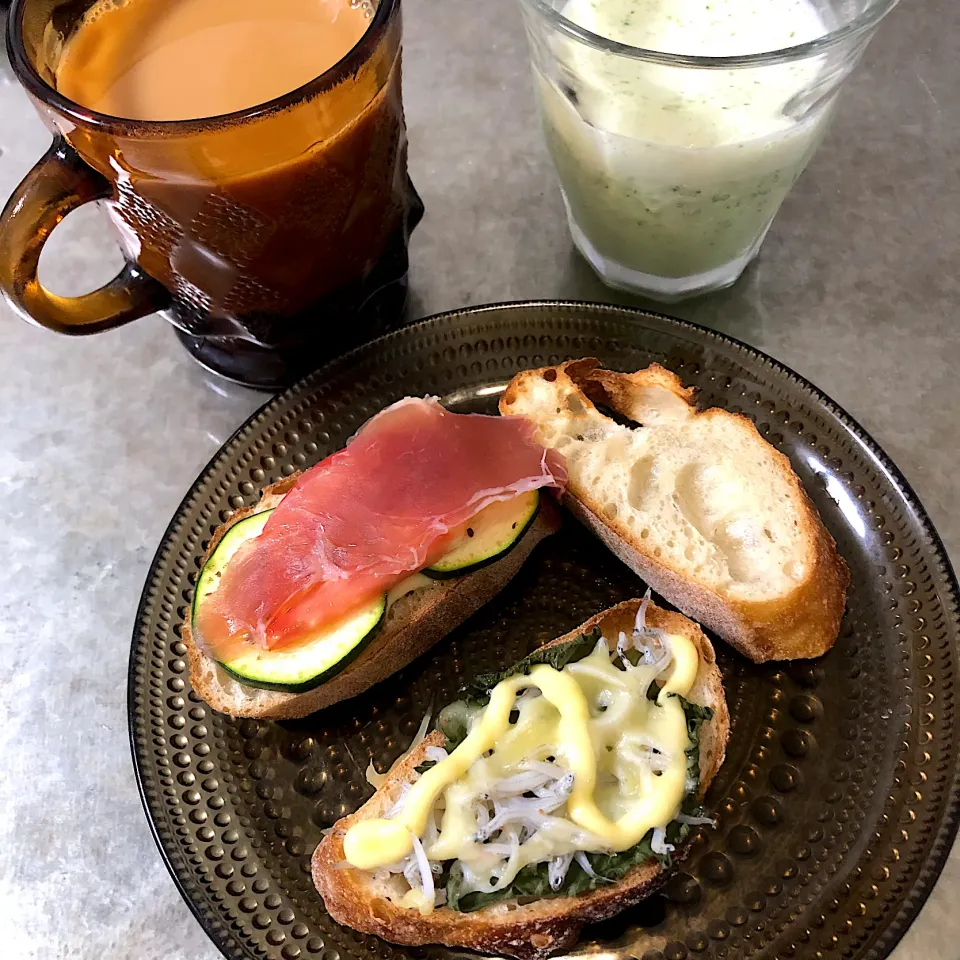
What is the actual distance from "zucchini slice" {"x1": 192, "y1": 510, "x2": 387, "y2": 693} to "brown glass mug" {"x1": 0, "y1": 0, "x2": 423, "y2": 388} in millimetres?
548

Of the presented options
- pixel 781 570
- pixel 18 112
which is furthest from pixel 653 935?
pixel 18 112

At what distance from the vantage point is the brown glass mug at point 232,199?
1164mm

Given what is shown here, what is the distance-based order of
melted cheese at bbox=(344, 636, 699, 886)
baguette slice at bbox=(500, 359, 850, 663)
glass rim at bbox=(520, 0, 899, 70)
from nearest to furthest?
1. melted cheese at bbox=(344, 636, 699, 886)
2. glass rim at bbox=(520, 0, 899, 70)
3. baguette slice at bbox=(500, 359, 850, 663)

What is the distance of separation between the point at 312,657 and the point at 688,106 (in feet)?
3.32

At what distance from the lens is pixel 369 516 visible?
1.35 m

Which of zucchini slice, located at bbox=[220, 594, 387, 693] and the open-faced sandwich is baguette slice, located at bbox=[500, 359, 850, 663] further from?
zucchini slice, located at bbox=[220, 594, 387, 693]

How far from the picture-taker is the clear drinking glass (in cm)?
132

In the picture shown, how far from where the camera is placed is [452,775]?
116 cm

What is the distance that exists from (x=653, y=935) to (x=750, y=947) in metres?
0.12

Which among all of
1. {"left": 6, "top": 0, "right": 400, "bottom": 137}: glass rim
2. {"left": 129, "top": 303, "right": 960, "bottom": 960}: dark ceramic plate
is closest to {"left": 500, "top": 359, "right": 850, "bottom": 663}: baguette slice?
{"left": 129, "top": 303, "right": 960, "bottom": 960}: dark ceramic plate

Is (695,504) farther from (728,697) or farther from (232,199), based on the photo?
(232,199)

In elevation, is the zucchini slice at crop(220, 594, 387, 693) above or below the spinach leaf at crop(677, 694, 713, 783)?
above

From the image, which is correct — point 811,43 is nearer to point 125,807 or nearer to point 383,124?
point 383,124

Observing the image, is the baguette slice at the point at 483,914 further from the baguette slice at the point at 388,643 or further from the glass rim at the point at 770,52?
the glass rim at the point at 770,52
